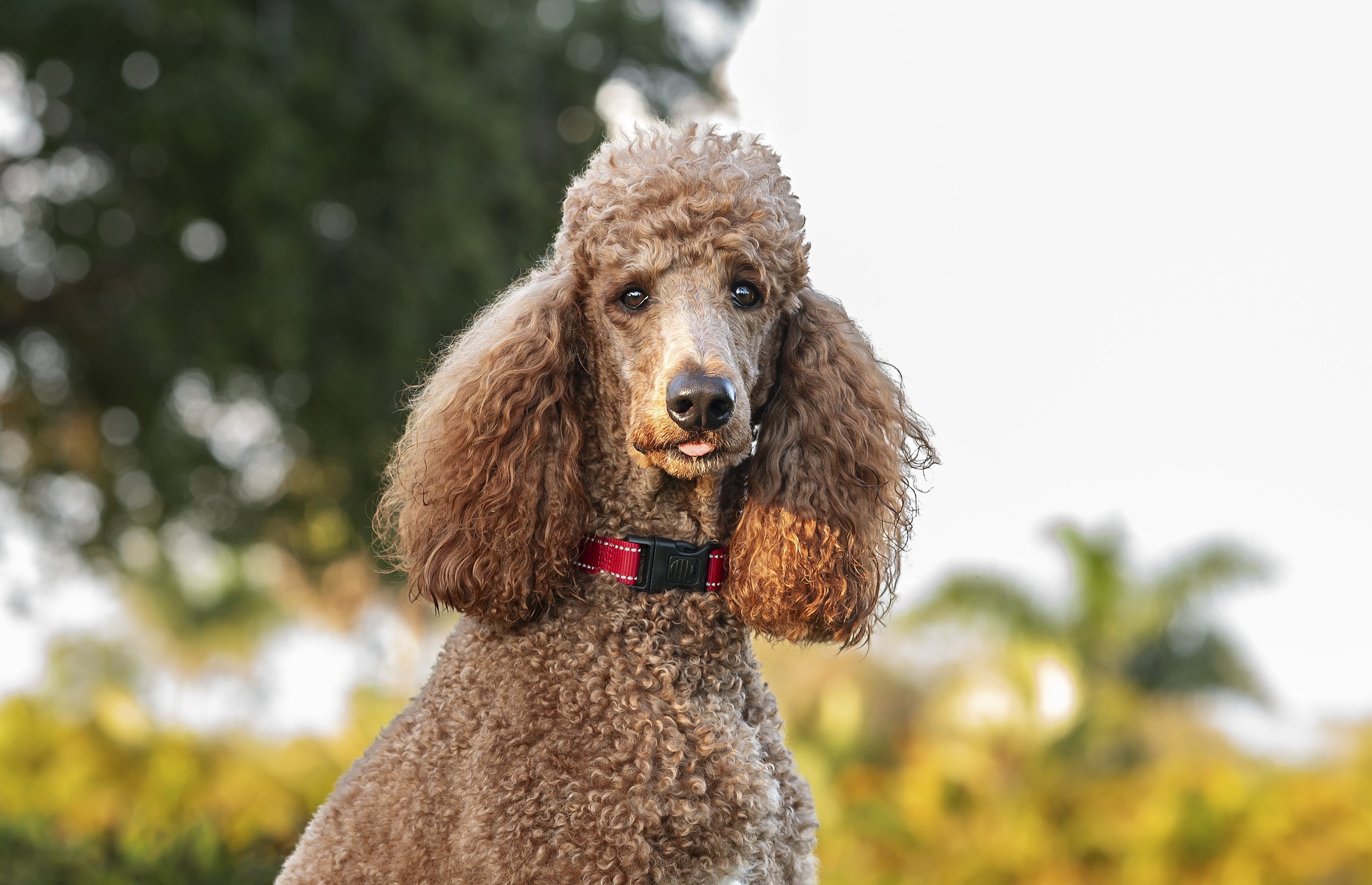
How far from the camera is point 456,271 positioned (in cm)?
972

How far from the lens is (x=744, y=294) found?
2295 mm

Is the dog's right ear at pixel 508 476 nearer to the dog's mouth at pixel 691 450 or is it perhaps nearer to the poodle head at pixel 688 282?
the poodle head at pixel 688 282

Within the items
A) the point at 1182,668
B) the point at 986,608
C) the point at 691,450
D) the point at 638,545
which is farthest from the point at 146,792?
the point at 1182,668

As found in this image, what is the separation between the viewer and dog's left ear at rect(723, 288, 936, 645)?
92.4 inches

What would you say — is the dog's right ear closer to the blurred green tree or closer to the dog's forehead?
the dog's forehead

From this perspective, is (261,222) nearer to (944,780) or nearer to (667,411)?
(944,780)

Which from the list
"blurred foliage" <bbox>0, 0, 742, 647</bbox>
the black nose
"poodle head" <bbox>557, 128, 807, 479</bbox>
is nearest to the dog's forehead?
"poodle head" <bbox>557, 128, 807, 479</bbox>

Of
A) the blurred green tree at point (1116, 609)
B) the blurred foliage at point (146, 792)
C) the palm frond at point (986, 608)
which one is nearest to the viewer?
the blurred foliage at point (146, 792)

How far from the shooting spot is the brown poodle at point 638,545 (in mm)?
2160

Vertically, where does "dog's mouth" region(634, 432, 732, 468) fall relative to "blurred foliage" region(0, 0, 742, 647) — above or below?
below

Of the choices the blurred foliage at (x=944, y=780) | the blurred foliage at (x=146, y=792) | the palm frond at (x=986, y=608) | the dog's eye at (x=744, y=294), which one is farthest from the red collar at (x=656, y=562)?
the palm frond at (x=986, y=608)

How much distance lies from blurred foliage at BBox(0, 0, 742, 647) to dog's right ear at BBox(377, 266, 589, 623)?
628cm

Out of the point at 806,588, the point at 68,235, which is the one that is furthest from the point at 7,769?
the point at 806,588

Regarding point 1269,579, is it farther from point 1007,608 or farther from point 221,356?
point 221,356
